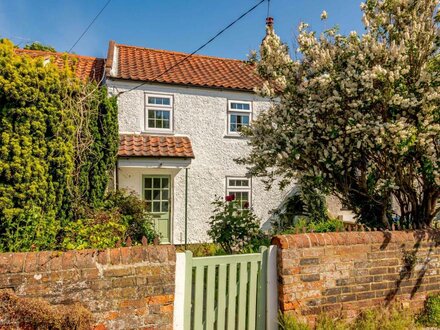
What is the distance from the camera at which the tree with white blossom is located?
4359 millimetres

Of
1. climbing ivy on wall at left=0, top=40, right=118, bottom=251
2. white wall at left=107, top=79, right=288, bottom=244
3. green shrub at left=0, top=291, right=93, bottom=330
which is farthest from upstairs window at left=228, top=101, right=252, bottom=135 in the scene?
green shrub at left=0, top=291, right=93, bottom=330

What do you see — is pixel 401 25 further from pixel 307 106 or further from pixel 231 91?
pixel 231 91

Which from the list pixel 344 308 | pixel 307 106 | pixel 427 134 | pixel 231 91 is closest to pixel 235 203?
pixel 307 106

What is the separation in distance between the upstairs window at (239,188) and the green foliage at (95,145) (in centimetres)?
542

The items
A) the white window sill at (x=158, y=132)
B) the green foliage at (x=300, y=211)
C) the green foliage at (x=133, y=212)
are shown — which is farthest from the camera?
the white window sill at (x=158, y=132)

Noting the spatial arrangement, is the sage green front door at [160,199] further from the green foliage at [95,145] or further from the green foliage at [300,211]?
the green foliage at [95,145]

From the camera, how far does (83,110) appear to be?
629 centimetres

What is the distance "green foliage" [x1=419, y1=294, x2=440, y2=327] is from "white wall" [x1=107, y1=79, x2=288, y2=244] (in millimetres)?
7605

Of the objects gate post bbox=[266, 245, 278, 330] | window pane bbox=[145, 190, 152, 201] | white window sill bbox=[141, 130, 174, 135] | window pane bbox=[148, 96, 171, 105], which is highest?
window pane bbox=[148, 96, 171, 105]

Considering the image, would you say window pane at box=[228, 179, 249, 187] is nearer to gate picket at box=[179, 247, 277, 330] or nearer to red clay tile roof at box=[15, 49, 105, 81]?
red clay tile roof at box=[15, 49, 105, 81]

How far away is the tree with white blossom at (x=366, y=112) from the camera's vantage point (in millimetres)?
4359

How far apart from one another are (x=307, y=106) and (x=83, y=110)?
13.7 ft

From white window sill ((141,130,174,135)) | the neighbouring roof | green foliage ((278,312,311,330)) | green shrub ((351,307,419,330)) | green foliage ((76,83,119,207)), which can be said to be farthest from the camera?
the neighbouring roof

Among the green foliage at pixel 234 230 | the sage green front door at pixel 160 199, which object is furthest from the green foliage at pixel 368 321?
the sage green front door at pixel 160 199
